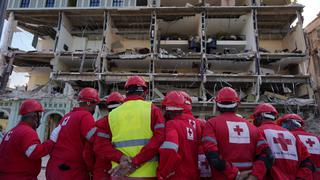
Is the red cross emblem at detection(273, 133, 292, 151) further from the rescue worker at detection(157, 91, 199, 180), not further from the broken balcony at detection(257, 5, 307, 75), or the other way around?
the broken balcony at detection(257, 5, 307, 75)

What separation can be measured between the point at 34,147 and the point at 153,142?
1820 millimetres

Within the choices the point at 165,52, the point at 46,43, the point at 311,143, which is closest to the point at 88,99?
the point at 311,143

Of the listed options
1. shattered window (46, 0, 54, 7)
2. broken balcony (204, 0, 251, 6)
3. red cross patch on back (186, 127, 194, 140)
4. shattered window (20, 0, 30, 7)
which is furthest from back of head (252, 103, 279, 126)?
shattered window (20, 0, 30, 7)

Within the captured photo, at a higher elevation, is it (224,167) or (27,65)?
(27,65)

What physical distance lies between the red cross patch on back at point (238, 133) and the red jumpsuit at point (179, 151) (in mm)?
477

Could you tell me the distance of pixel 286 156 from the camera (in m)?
3.68

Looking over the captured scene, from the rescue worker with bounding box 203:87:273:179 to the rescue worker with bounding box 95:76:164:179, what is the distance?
66 centimetres

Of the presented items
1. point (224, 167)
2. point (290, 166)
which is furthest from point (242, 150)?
point (290, 166)

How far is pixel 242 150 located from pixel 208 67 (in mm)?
20295

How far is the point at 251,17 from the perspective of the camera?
22.6m

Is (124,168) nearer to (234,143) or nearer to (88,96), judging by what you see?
(234,143)

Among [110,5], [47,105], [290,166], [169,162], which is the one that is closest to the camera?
[169,162]

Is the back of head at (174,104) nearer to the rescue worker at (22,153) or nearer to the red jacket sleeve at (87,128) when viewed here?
the red jacket sleeve at (87,128)

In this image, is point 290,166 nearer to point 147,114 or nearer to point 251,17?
point 147,114
